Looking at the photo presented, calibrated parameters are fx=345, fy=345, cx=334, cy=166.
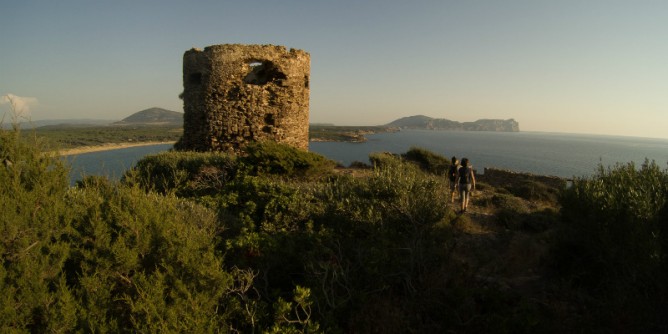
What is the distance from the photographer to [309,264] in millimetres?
3930

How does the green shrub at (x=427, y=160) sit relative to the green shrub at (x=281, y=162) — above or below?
below

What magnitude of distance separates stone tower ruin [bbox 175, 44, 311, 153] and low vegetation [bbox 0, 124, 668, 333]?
6054 mm

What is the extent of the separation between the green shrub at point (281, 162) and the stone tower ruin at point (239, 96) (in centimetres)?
181

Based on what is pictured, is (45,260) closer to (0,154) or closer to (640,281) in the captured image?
(0,154)

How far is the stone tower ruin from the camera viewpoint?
11.8m

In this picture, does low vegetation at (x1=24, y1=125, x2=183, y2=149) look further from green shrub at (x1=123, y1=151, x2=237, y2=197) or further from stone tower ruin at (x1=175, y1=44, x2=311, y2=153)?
green shrub at (x1=123, y1=151, x2=237, y2=197)

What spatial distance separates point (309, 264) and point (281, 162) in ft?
19.8

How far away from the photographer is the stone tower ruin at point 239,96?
11844 millimetres

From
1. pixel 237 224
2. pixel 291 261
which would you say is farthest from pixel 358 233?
pixel 237 224

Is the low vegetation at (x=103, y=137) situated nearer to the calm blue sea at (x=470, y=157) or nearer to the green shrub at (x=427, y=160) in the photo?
the calm blue sea at (x=470, y=157)

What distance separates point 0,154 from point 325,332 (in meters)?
4.74

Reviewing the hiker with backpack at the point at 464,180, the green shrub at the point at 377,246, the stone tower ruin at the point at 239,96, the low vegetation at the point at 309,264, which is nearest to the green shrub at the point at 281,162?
the stone tower ruin at the point at 239,96

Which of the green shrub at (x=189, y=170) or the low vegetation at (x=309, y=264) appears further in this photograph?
the green shrub at (x=189, y=170)

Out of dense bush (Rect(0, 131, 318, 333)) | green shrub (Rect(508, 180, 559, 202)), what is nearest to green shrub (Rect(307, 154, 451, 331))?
dense bush (Rect(0, 131, 318, 333))
